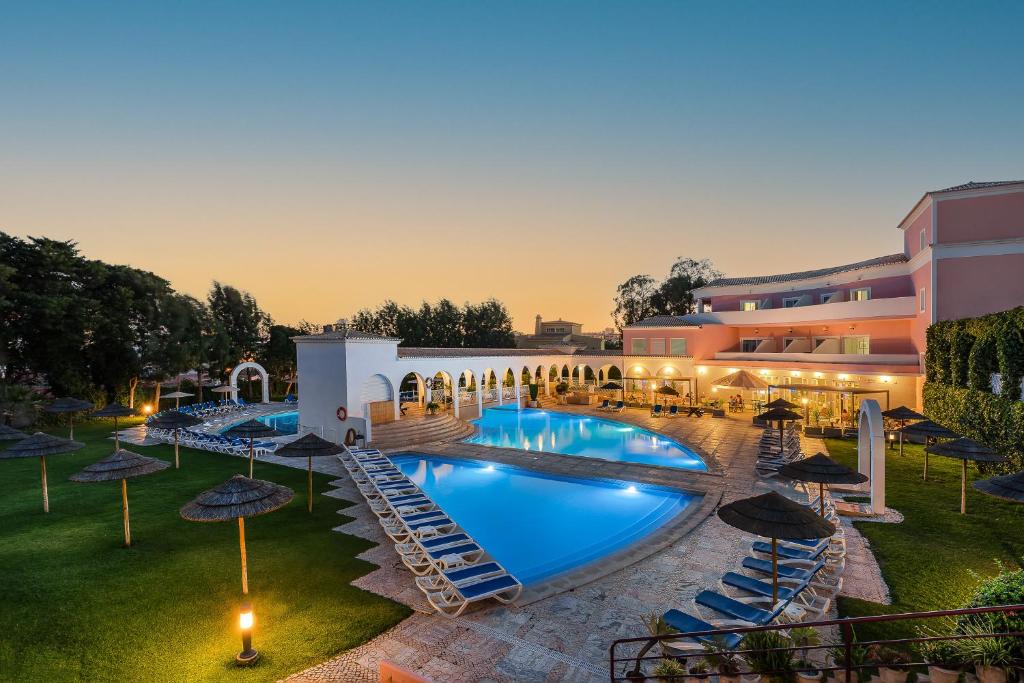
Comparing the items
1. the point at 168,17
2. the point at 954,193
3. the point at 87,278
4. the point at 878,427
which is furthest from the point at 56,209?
the point at 954,193

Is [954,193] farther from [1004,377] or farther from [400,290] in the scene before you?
[400,290]

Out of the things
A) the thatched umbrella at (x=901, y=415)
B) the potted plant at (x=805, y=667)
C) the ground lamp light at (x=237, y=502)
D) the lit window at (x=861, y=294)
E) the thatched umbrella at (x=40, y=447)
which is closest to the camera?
the potted plant at (x=805, y=667)

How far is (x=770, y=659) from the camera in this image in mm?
4355

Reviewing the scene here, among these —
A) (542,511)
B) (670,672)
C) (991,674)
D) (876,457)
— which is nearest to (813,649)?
(991,674)

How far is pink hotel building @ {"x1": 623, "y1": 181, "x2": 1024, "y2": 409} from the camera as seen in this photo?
1777cm

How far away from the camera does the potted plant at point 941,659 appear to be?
3939 mm

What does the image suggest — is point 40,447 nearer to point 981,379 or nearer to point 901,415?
point 901,415

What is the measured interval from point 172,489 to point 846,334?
3160 cm

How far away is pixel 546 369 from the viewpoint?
1366 inches

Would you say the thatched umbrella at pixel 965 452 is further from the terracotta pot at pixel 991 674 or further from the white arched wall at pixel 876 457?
the terracotta pot at pixel 991 674

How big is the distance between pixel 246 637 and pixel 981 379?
1963 centimetres

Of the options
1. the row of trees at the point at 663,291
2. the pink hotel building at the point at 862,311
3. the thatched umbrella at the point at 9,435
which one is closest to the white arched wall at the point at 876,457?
the pink hotel building at the point at 862,311

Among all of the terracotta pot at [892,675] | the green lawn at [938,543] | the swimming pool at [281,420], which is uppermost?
the terracotta pot at [892,675]

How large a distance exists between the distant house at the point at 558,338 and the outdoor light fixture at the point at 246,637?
1251 inches
